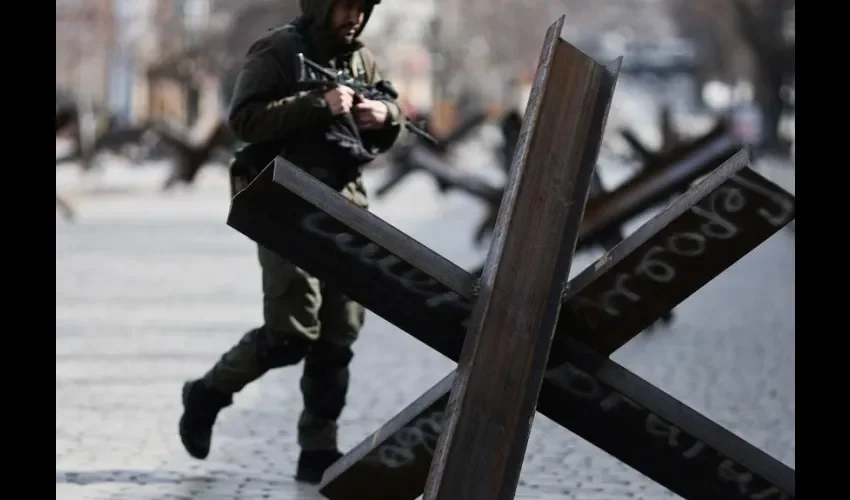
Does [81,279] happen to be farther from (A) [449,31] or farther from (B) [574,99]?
(A) [449,31]

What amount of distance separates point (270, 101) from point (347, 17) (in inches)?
14.0

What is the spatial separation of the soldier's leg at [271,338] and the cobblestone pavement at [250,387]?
329 mm

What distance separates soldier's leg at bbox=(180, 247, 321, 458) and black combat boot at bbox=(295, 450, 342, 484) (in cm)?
33

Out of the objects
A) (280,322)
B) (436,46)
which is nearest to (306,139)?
(280,322)

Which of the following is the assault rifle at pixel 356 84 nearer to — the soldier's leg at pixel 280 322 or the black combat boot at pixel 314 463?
the soldier's leg at pixel 280 322

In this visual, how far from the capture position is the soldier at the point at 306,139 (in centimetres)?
550

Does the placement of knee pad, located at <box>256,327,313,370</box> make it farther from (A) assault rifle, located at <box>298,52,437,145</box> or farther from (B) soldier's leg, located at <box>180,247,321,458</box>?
(A) assault rifle, located at <box>298,52,437,145</box>

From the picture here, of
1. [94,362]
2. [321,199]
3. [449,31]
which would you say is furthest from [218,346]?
[449,31]

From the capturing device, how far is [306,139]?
18.3 feet

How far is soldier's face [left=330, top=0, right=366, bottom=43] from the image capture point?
5.49m

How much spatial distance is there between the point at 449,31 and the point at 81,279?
71.7 m

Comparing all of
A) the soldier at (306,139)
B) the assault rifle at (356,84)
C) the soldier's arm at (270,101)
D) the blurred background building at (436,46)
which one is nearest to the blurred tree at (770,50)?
the blurred background building at (436,46)
